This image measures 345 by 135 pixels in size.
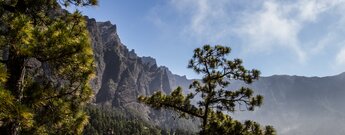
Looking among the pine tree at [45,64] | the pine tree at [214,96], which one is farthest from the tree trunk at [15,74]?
the pine tree at [214,96]

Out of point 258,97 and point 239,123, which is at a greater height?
point 258,97

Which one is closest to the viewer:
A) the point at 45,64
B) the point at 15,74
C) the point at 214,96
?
the point at 15,74

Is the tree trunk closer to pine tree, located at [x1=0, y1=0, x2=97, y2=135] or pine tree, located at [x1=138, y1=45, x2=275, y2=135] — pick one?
pine tree, located at [x1=0, y1=0, x2=97, y2=135]

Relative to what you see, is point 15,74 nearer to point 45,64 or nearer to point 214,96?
point 45,64

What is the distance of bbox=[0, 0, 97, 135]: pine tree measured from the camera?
9259mm

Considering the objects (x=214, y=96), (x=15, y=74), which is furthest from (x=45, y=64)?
(x=214, y=96)

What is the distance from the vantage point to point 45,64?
12820 millimetres

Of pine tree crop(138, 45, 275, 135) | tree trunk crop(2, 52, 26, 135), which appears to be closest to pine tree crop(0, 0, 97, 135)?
tree trunk crop(2, 52, 26, 135)

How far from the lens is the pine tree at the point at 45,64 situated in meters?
9.26

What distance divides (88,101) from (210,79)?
6275mm

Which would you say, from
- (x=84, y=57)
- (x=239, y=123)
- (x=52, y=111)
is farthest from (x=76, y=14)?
(x=239, y=123)

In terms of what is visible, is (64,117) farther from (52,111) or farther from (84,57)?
(84,57)

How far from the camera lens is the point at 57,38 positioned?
10008mm

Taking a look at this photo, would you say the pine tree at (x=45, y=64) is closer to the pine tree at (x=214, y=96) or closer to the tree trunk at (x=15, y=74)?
the tree trunk at (x=15, y=74)
